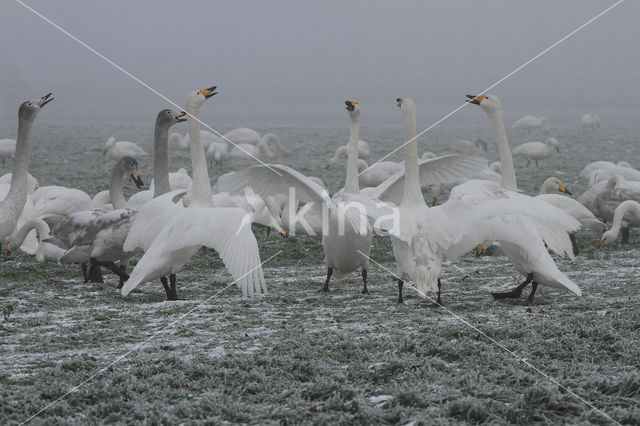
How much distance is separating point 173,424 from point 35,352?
1.84m

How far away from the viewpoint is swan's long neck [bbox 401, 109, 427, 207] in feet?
23.6

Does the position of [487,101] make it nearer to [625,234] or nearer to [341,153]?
[625,234]

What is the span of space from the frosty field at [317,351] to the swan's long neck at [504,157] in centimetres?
111

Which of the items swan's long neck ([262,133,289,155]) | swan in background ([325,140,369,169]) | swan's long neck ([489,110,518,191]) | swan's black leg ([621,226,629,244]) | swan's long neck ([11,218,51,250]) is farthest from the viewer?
swan's long neck ([262,133,289,155])

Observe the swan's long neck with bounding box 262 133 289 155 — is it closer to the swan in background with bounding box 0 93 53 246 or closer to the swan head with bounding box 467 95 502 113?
the swan head with bounding box 467 95 502 113

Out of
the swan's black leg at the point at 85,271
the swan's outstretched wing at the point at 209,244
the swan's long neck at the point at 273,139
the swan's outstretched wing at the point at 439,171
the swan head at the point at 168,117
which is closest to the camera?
the swan's outstretched wing at the point at 209,244

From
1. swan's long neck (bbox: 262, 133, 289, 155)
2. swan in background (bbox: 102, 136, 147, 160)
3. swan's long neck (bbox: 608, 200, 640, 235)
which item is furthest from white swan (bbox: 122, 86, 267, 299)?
swan's long neck (bbox: 262, 133, 289, 155)

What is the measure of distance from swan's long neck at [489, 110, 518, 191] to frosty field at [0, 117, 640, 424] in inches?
43.8

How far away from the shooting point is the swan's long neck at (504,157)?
910 cm

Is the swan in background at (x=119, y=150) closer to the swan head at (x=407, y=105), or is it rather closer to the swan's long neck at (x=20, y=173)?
the swan's long neck at (x=20, y=173)

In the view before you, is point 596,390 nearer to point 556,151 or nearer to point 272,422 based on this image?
point 272,422

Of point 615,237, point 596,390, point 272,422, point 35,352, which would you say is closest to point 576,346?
point 596,390

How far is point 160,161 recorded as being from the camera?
31.0ft

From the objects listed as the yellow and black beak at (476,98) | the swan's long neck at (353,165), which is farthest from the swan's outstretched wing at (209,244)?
the yellow and black beak at (476,98)
